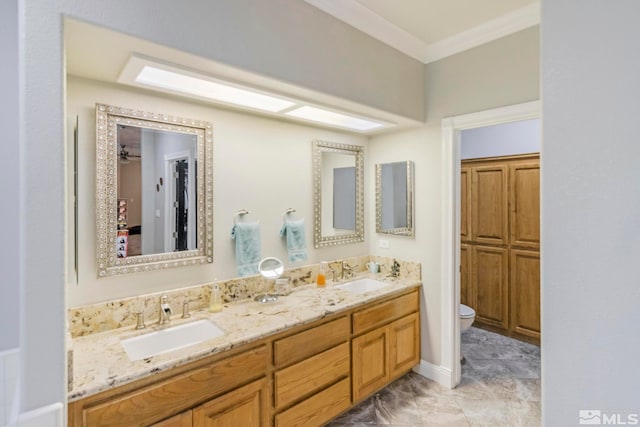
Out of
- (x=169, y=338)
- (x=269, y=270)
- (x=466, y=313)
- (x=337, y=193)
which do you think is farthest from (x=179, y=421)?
(x=466, y=313)

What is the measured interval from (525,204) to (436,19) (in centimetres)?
218

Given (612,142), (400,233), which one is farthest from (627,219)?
(400,233)

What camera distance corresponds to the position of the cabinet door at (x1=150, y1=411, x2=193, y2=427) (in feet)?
4.61

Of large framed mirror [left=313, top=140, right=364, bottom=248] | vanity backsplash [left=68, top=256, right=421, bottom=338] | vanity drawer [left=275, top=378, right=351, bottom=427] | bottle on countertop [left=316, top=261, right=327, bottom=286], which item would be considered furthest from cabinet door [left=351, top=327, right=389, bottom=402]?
large framed mirror [left=313, top=140, right=364, bottom=248]

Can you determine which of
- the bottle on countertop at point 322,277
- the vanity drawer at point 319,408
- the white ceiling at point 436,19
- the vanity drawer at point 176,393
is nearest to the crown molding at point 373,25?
Answer: the white ceiling at point 436,19

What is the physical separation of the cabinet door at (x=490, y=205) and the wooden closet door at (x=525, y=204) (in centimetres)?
→ 7

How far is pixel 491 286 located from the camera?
368cm

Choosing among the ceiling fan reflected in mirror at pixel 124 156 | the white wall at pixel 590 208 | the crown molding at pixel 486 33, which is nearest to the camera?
the white wall at pixel 590 208

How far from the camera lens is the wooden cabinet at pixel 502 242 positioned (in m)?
3.34

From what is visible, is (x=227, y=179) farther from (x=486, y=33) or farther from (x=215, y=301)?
(x=486, y=33)

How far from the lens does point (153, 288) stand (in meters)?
1.90

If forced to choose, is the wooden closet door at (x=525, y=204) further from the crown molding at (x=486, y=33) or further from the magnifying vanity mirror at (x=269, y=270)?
the magnifying vanity mirror at (x=269, y=270)

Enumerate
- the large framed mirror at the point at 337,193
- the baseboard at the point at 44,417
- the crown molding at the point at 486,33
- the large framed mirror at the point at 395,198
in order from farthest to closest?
the large framed mirror at the point at 395,198 < the large framed mirror at the point at 337,193 < the crown molding at the point at 486,33 < the baseboard at the point at 44,417

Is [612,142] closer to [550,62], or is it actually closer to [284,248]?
[550,62]
